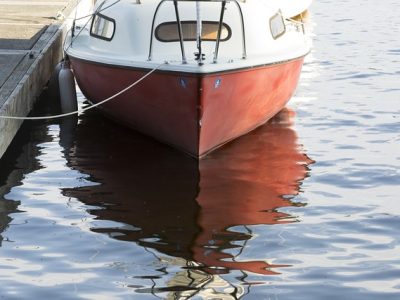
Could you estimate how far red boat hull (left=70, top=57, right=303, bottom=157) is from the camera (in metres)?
13.8

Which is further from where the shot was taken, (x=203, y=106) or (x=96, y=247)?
(x=203, y=106)

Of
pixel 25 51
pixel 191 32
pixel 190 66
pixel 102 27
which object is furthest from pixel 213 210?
pixel 25 51

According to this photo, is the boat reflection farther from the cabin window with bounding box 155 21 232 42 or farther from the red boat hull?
the cabin window with bounding box 155 21 232 42

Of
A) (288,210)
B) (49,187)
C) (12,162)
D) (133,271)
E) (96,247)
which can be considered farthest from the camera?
(12,162)

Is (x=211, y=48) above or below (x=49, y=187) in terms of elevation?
above

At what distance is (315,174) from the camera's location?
13945mm

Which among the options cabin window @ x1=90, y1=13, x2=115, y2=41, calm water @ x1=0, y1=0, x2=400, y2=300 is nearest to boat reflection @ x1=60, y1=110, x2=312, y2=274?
calm water @ x1=0, y1=0, x2=400, y2=300

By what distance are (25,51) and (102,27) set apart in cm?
249

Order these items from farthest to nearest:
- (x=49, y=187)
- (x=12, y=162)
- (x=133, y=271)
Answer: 1. (x=12, y=162)
2. (x=49, y=187)
3. (x=133, y=271)

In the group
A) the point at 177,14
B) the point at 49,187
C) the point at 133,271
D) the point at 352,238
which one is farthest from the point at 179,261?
the point at 177,14

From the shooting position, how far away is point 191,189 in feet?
43.7

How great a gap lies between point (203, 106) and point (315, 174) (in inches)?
65.9

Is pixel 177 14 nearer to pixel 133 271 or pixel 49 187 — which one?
pixel 49 187

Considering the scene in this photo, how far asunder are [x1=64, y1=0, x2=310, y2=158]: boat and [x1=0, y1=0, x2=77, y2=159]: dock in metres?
0.92
